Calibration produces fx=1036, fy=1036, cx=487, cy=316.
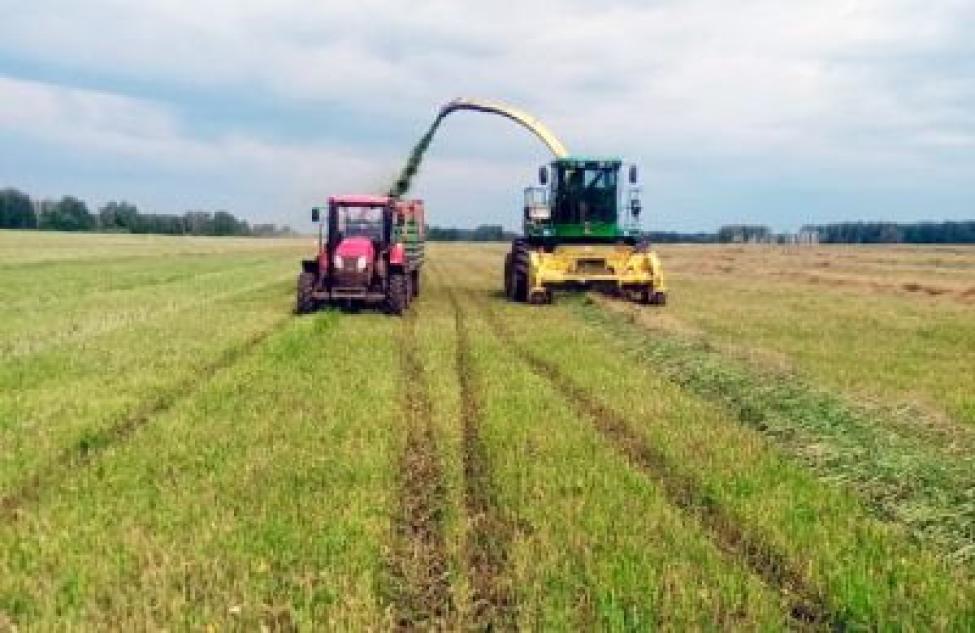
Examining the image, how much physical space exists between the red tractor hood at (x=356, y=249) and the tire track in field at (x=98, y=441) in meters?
7.97

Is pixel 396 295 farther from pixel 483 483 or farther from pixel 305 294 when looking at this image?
pixel 483 483

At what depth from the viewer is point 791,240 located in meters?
120

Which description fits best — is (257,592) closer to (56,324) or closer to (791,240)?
(56,324)

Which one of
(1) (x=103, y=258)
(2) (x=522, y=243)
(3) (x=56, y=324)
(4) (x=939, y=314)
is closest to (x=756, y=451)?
(3) (x=56, y=324)

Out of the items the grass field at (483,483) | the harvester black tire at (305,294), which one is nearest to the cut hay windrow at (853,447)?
the grass field at (483,483)

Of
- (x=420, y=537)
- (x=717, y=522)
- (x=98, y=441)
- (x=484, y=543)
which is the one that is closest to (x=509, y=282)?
(x=98, y=441)

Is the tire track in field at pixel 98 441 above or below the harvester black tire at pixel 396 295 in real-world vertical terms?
below

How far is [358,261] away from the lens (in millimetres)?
21641

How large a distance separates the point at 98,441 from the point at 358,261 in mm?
12980

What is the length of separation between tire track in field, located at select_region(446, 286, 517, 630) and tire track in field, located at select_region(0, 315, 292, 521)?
2960 millimetres

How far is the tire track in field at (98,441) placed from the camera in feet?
23.6

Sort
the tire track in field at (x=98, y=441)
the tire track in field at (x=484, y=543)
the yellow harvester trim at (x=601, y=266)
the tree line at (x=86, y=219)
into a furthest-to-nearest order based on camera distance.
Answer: the tree line at (x=86, y=219) → the yellow harvester trim at (x=601, y=266) → the tire track in field at (x=98, y=441) → the tire track in field at (x=484, y=543)

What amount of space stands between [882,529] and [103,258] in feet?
177

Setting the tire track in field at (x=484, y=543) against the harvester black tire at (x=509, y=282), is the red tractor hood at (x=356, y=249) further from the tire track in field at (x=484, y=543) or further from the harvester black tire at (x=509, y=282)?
the tire track in field at (x=484, y=543)
